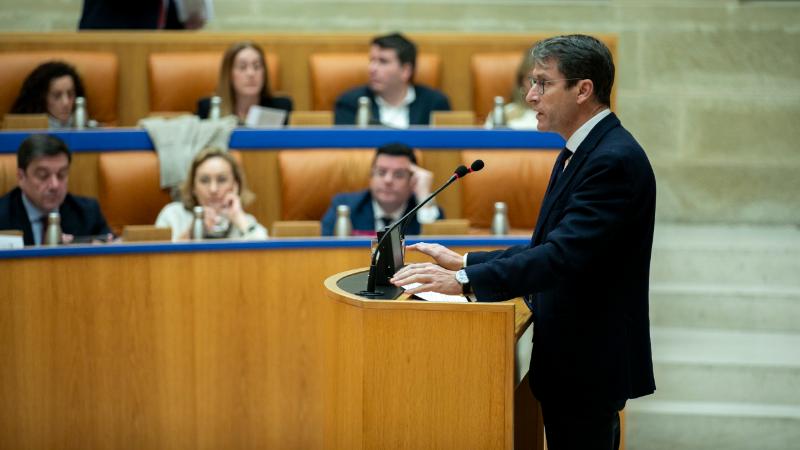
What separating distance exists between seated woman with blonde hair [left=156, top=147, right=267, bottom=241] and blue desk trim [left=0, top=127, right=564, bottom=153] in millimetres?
239

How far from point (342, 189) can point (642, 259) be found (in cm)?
180

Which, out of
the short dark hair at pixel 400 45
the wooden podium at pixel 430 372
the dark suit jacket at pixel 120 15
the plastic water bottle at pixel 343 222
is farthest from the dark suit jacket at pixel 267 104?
the wooden podium at pixel 430 372

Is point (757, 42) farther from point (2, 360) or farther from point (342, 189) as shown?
point (2, 360)

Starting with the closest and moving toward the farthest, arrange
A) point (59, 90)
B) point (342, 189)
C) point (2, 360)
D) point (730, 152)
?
point (2, 360) < point (342, 189) < point (59, 90) < point (730, 152)

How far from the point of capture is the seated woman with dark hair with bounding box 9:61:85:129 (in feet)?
11.7

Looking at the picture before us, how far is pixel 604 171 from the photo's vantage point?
62.5 inches

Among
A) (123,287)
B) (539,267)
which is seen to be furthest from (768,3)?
(539,267)

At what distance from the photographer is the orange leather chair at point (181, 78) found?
12.7 ft

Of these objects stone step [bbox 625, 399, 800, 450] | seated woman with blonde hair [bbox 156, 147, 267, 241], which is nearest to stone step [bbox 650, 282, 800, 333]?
stone step [bbox 625, 399, 800, 450]

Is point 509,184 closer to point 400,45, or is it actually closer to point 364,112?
point 364,112

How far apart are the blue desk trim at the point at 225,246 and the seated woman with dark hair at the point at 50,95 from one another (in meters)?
1.16

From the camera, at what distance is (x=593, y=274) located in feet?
5.33

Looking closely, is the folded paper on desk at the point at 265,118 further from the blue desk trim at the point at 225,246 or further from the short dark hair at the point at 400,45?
the blue desk trim at the point at 225,246

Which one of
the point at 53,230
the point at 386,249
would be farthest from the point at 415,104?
the point at 386,249
